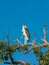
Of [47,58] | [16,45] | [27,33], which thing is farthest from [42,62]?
[27,33]

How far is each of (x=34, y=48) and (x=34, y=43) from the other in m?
0.30

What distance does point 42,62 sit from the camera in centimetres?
2056

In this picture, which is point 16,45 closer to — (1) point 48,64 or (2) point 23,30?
(1) point 48,64

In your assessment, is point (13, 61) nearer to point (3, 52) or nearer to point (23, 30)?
point (3, 52)

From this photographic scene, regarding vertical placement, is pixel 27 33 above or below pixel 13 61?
above

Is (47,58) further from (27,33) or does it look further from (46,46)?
(27,33)

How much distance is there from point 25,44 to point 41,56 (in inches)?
45.5

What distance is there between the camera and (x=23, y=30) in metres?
24.1

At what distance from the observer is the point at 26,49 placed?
21.0 metres

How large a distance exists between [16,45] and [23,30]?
3490 mm

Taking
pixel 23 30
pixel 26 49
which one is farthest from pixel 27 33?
pixel 26 49

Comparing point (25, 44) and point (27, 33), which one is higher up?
point (27, 33)

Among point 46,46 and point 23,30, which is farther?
point 23,30

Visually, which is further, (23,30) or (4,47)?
(23,30)
